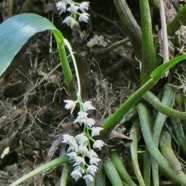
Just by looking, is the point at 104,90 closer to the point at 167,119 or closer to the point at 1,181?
the point at 167,119

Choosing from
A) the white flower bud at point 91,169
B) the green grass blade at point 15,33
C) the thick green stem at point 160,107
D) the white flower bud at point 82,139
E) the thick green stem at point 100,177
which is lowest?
the thick green stem at point 100,177

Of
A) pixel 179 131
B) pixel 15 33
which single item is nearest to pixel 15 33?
pixel 15 33

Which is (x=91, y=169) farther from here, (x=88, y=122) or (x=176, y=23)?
(x=176, y=23)

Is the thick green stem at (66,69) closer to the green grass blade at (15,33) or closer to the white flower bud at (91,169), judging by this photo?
the green grass blade at (15,33)

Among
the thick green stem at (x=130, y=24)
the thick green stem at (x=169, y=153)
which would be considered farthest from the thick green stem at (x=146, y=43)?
the thick green stem at (x=169, y=153)

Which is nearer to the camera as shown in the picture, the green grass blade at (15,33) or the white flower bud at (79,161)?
the green grass blade at (15,33)

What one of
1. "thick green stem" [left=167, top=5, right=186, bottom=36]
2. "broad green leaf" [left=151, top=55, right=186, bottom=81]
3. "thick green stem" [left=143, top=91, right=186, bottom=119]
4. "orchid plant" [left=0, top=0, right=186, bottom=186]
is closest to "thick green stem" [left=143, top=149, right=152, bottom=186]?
"orchid plant" [left=0, top=0, right=186, bottom=186]
